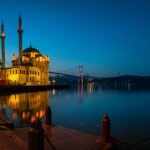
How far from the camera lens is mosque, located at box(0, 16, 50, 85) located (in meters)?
79.4

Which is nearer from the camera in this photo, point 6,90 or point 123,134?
point 123,134

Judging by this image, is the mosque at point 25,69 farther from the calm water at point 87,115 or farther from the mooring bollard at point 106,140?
the mooring bollard at point 106,140

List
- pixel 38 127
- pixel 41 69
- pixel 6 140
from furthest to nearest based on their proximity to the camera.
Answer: pixel 41 69 → pixel 6 140 → pixel 38 127

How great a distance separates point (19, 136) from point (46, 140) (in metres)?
1.24

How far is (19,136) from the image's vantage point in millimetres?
8648

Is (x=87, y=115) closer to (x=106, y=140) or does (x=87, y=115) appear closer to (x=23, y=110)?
(x=23, y=110)

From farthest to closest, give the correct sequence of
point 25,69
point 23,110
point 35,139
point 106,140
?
point 25,69
point 23,110
point 106,140
point 35,139

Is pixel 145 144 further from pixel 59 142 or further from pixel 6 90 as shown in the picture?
pixel 6 90

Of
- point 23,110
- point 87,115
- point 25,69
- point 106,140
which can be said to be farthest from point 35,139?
point 25,69

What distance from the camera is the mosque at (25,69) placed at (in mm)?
79438

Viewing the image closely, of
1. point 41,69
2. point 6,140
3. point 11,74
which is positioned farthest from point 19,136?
A: point 41,69

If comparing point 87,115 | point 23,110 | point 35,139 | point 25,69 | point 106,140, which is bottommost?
point 87,115

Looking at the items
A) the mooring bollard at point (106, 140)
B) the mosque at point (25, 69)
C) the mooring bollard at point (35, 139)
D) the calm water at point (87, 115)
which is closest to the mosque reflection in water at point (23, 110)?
the calm water at point (87, 115)

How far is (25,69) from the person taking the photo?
269ft
